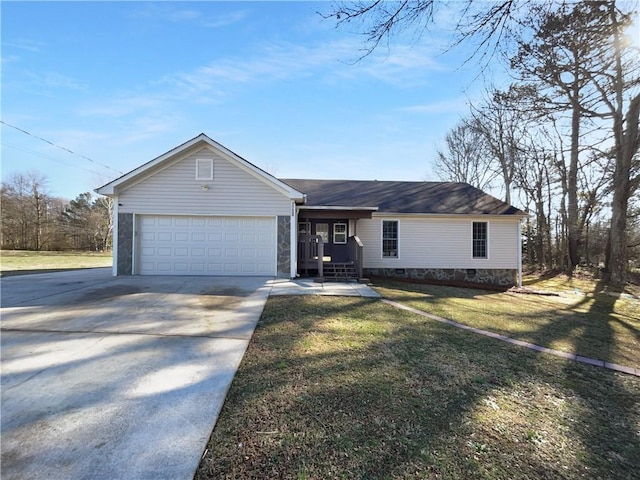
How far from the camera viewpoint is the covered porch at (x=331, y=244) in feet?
36.7

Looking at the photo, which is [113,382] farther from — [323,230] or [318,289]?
[323,230]

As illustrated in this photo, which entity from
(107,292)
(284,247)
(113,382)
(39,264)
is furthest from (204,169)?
(39,264)

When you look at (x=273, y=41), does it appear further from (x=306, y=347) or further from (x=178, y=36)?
(x=306, y=347)

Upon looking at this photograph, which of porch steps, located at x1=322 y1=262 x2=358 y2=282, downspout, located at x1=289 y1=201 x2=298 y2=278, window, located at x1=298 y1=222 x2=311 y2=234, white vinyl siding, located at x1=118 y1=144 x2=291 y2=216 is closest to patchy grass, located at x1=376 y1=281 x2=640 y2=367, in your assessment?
porch steps, located at x1=322 y1=262 x2=358 y2=282

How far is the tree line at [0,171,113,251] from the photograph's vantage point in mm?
30141

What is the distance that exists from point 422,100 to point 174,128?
13863 millimetres

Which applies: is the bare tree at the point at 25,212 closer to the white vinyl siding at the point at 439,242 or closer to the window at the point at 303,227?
the window at the point at 303,227

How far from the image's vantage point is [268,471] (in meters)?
2.07

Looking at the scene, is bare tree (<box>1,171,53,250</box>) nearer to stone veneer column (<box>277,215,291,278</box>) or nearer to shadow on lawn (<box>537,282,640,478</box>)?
stone veneer column (<box>277,215,291,278</box>)

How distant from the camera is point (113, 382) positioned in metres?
3.16

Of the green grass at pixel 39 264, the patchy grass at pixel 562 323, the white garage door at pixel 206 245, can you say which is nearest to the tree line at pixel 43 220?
the green grass at pixel 39 264

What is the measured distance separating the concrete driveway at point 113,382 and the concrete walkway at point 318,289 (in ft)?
6.15

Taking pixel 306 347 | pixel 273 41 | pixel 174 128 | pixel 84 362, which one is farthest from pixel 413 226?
pixel 174 128

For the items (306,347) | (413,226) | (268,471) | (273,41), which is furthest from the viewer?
(413,226)
